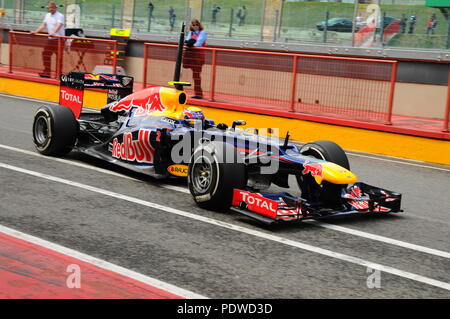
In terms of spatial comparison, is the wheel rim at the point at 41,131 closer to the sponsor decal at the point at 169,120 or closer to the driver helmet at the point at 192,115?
the sponsor decal at the point at 169,120

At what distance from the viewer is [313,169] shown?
Result: 21.5 ft

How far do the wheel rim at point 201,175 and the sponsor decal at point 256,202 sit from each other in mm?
397

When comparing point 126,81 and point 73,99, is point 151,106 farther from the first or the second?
point 73,99

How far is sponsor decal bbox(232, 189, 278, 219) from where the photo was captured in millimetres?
6035

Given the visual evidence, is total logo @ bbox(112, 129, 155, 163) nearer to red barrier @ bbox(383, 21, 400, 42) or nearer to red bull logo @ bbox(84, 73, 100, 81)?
red bull logo @ bbox(84, 73, 100, 81)

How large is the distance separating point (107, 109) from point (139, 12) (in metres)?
12.4

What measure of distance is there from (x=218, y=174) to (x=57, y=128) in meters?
3.07

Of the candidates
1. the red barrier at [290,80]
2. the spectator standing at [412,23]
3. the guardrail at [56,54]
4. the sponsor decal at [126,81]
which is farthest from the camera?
the guardrail at [56,54]

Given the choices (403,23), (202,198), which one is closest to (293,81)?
(403,23)

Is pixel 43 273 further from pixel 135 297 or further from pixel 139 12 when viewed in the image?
pixel 139 12

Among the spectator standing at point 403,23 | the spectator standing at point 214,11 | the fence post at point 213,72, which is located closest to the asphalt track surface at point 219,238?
the fence post at point 213,72

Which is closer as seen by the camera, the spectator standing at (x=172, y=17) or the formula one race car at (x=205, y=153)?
the formula one race car at (x=205, y=153)

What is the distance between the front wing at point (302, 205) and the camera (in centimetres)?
609

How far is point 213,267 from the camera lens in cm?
497
